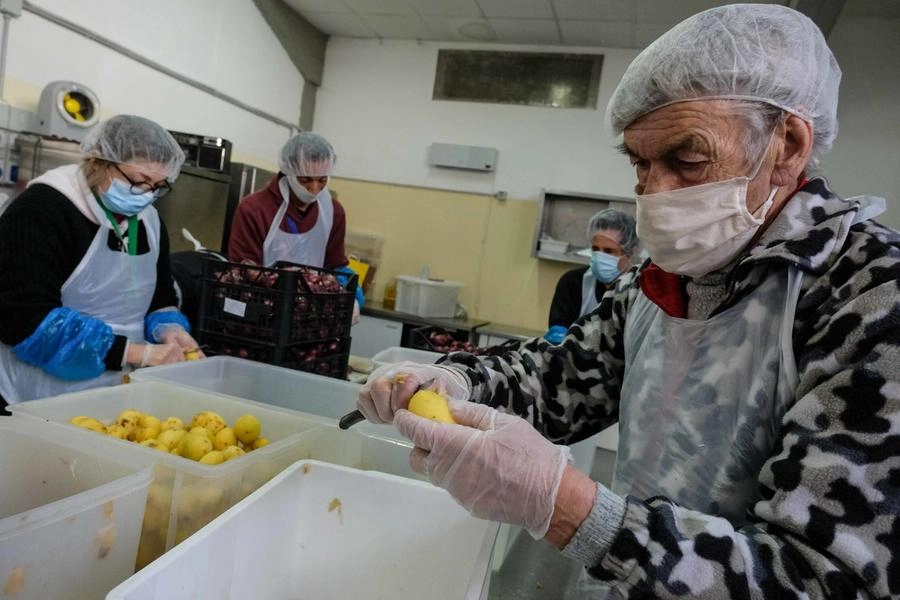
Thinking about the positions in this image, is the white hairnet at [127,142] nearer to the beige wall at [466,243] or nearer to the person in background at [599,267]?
the person in background at [599,267]

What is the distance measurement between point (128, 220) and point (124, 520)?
1.40 meters

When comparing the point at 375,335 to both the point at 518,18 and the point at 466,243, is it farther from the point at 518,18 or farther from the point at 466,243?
the point at 518,18

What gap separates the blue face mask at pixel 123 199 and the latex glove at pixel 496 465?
4.96ft

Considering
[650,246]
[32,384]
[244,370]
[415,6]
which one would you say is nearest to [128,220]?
[32,384]

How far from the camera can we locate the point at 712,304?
0.92 m

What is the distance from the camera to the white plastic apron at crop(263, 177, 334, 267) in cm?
272

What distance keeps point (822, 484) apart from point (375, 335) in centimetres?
384

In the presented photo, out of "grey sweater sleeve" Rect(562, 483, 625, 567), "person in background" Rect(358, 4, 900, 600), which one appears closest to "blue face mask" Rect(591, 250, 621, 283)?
"person in background" Rect(358, 4, 900, 600)

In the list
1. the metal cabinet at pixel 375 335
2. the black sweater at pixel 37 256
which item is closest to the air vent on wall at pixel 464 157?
the metal cabinet at pixel 375 335

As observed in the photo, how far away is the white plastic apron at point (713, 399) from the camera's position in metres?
0.78

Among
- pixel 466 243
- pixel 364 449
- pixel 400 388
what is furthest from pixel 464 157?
A: pixel 400 388

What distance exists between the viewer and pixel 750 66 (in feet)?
2.65

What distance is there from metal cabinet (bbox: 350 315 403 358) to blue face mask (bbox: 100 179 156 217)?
2.51 metres

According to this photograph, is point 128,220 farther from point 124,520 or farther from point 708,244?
point 708,244
